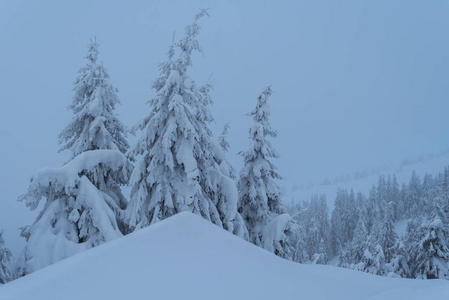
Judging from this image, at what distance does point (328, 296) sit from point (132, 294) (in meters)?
2.15

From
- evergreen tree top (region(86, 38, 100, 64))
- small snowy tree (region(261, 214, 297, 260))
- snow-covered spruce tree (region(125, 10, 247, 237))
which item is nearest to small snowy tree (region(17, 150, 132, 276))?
snow-covered spruce tree (region(125, 10, 247, 237))

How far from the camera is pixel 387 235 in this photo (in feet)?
118

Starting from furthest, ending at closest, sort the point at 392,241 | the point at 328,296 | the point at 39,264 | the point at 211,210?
the point at 392,241, the point at 211,210, the point at 39,264, the point at 328,296

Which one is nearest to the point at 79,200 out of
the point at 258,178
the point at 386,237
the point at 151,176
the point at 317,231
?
the point at 151,176

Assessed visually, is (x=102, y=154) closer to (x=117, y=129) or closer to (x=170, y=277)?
→ (x=117, y=129)

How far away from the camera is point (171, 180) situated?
1088 centimetres

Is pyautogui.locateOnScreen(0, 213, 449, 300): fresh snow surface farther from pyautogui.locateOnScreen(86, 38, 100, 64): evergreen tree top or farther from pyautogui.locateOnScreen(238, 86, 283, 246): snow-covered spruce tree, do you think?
pyautogui.locateOnScreen(86, 38, 100, 64): evergreen tree top

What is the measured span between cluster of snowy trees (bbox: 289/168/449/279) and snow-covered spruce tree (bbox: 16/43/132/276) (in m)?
7.89

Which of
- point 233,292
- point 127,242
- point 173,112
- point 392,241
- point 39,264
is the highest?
point 173,112

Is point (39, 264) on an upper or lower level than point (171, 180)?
lower

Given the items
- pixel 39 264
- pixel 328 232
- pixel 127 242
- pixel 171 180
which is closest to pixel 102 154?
pixel 171 180

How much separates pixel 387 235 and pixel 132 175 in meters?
34.7

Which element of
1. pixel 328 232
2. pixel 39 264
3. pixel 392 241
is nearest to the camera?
pixel 39 264

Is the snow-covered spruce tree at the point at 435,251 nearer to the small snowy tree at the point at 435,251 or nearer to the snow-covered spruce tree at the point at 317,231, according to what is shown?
the small snowy tree at the point at 435,251
